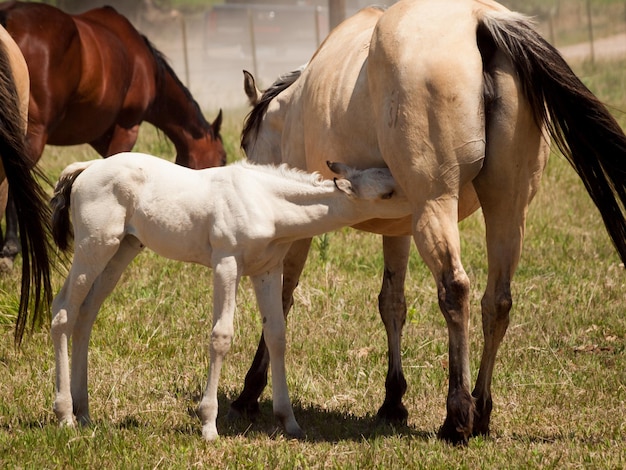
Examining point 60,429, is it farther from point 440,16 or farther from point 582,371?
point 582,371

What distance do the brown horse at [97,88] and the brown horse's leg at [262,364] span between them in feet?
7.94

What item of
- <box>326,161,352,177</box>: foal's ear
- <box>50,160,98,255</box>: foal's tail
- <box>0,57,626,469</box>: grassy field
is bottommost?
<box>0,57,626,469</box>: grassy field

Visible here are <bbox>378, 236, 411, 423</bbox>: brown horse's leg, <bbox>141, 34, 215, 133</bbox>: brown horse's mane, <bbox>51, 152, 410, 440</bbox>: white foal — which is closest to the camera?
<bbox>51, 152, 410, 440</bbox>: white foal

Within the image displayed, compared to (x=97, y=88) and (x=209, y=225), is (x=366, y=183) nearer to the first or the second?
(x=209, y=225)

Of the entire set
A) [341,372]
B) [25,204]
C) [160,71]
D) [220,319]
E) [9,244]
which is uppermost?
[25,204]

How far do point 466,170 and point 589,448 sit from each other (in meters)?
1.30

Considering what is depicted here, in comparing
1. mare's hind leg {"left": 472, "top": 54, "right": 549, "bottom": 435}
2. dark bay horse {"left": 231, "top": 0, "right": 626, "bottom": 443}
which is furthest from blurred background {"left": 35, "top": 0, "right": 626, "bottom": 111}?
mare's hind leg {"left": 472, "top": 54, "right": 549, "bottom": 435}

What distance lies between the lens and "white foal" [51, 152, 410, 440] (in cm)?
409

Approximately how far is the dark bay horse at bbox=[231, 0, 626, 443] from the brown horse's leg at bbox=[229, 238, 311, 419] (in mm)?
757

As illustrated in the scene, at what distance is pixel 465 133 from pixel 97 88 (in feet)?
15.9

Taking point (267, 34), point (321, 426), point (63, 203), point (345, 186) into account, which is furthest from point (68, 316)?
point (267, 34)

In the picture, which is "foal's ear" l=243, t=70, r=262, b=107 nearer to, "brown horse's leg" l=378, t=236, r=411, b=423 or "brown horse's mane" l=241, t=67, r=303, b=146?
"brown horse's mane" l=241, t=67, r=303, b=146

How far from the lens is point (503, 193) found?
3975 millimetres

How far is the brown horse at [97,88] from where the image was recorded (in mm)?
7324
